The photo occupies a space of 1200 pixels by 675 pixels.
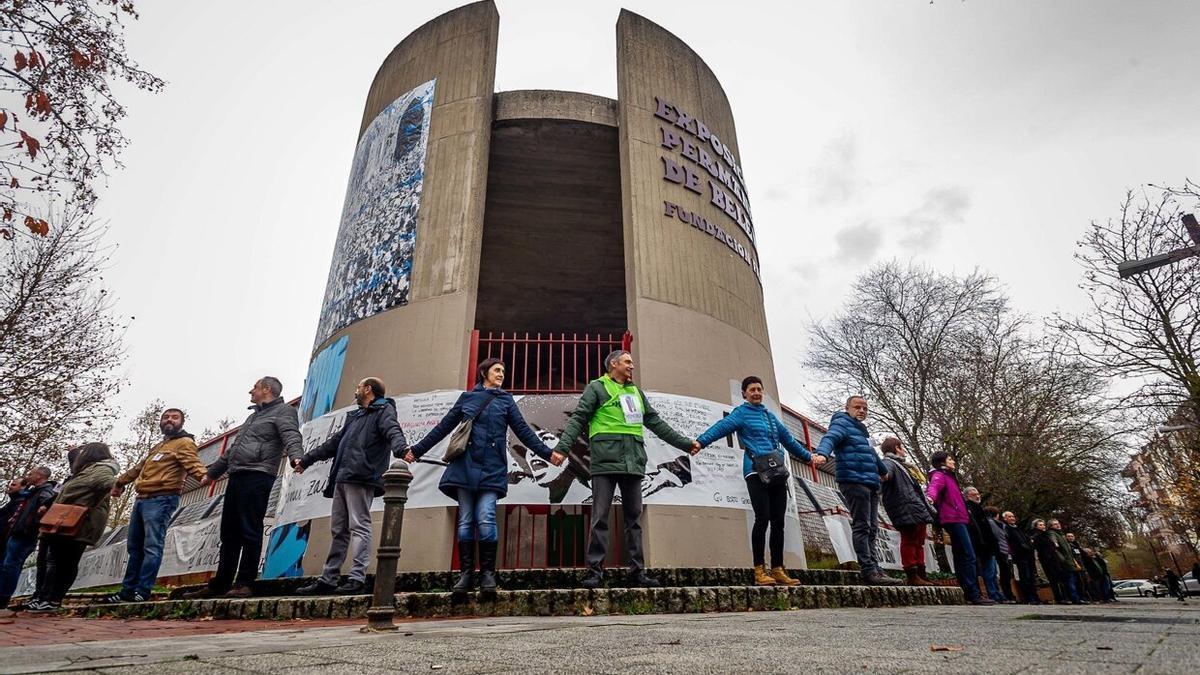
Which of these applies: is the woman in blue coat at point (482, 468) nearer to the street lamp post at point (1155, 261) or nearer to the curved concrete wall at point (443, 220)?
the curved concrete wall at point (443, 220)

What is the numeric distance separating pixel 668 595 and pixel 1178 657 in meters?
2.94

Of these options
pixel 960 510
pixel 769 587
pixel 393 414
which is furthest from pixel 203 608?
pixel 960 510

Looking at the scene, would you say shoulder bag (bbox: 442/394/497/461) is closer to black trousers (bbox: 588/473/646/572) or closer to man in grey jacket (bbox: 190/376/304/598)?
black trousers (bbox: 588/473/646/572)

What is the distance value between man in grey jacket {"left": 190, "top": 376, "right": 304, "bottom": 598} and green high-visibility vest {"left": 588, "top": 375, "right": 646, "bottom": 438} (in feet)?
8.22

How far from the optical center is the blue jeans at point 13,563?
5.47 metres

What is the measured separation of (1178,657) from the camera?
1.48 metres

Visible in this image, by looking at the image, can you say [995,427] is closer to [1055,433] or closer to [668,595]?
[1055,433]

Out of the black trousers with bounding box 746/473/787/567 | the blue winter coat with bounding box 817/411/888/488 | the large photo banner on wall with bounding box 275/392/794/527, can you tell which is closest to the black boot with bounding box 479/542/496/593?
the black trousers with bounding box 746/473/787/567

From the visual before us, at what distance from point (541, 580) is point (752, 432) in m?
2.22

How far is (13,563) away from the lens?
5715 millimetres

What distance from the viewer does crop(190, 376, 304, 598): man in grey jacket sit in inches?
194

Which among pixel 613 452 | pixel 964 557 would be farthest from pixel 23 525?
pixel 964 557

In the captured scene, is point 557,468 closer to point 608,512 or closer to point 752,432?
point 608,512

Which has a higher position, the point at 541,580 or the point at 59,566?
the point at 59,566
